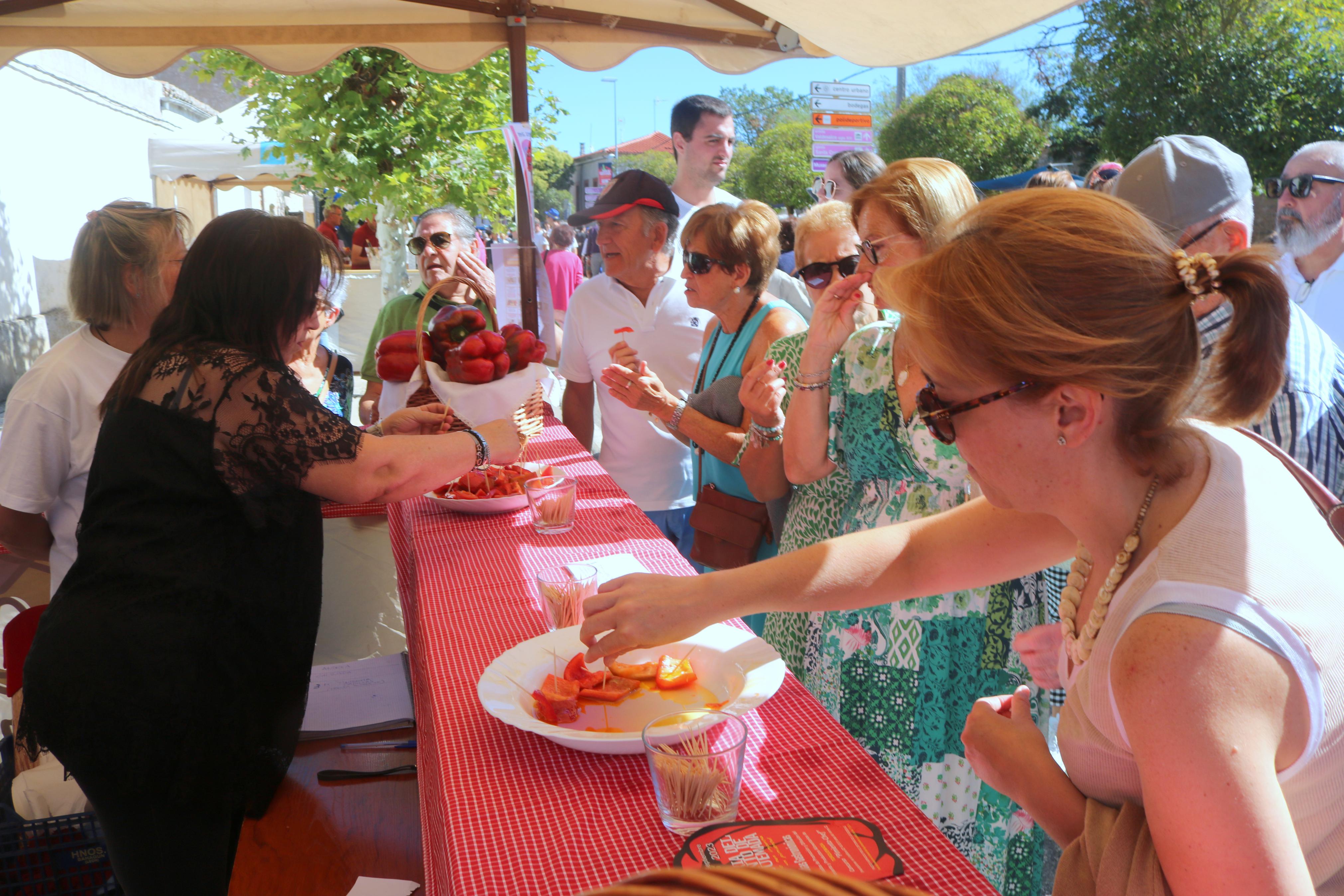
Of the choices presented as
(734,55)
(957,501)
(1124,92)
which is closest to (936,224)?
(957,501)

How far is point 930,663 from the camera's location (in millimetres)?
2287

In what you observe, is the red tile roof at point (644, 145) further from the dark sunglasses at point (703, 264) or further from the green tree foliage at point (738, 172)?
the dark sunglasses at point (703, 264)

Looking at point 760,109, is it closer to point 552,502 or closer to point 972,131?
Result: point 972,131

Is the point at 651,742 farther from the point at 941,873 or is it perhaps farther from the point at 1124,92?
the point at 1124,92

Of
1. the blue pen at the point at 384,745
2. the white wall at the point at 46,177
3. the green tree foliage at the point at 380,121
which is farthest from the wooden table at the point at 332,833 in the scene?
the white wall at the point at 46,177

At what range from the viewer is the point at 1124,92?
52.7ft

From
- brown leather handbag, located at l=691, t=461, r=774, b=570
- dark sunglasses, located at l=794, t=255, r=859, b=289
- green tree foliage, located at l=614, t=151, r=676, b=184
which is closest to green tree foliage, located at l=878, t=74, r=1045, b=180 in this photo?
dark sunglasses, located at l=794, t=255, r=859, b=289

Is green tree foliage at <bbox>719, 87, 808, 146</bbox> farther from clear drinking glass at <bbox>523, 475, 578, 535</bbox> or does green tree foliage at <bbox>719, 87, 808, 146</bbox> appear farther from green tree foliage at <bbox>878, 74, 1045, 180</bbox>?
clear drinking glass at <bbox>523, 475, 578, 535</bbox>

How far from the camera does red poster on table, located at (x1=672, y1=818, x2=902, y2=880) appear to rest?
1.06m

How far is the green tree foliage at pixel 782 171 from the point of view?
73.9 feet

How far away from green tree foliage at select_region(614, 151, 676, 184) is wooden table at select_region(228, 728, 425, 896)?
4975cm

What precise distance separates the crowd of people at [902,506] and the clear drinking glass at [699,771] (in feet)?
0.91

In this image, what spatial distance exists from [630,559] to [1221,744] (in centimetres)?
145

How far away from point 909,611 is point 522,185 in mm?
3325
